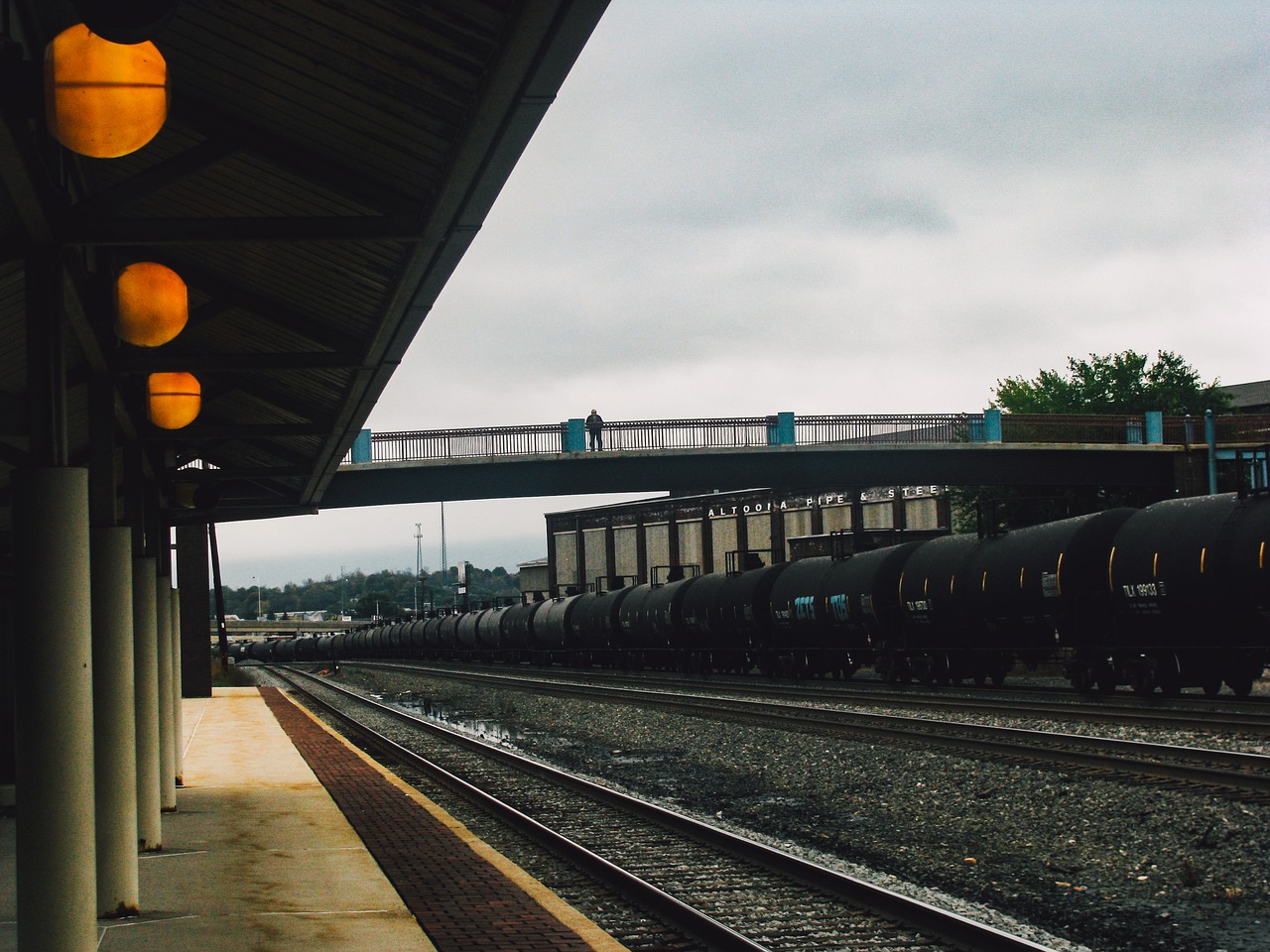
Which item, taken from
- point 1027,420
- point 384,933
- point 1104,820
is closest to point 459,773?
point 1104,820

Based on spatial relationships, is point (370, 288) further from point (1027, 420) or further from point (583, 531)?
point (583, 531)

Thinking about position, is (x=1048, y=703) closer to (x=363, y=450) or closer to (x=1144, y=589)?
(x=1144, y=589)

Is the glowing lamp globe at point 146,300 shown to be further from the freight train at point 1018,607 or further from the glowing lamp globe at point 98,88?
the freight train at point 1018,607

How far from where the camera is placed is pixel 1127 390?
62.6 meters

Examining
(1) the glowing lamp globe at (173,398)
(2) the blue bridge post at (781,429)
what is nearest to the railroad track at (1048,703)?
(2) the blue bridge post at (781,429)

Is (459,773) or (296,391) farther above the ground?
(296,391)

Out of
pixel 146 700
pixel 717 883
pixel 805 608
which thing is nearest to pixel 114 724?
pixel 146 700

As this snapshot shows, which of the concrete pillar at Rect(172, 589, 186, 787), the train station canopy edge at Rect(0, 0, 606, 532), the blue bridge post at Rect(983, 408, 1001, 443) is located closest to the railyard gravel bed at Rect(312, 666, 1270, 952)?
the concrete pillar at Rect(172, 589, 186, 787)

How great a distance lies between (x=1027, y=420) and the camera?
4328 centimetres

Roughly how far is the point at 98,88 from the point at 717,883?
7.18 meters

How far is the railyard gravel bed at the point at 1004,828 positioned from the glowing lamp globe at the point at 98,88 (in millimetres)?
6859

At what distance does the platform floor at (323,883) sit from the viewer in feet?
24.3

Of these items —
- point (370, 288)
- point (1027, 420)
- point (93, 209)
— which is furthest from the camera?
point (1027, 420)

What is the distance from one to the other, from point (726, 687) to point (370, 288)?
24444mm
